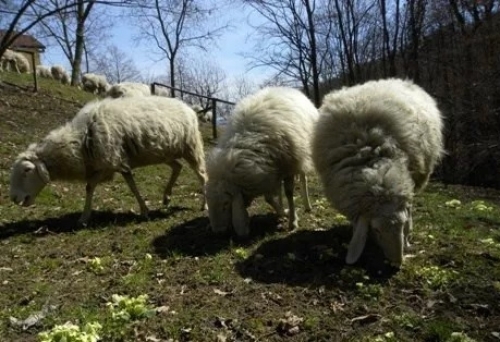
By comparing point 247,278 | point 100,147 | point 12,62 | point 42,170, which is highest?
point 12,62

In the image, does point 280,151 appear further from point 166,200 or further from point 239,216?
point 166,200

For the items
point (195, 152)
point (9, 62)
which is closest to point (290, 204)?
point (195, 152)

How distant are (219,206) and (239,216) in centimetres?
28

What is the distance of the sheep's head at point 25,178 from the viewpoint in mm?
8062

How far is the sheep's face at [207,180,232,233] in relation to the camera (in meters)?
6.96

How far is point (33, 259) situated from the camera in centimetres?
674

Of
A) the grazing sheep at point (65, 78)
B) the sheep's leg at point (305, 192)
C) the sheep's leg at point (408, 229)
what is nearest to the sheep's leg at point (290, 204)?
the sheep's leg at point (305, 192)

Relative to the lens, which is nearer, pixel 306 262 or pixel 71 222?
pixel 306 262

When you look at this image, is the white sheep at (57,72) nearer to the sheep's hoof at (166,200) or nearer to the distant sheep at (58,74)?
the distant sheep at (58,74)

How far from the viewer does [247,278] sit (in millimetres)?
5801

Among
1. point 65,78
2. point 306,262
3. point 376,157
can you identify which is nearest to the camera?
point 376,157

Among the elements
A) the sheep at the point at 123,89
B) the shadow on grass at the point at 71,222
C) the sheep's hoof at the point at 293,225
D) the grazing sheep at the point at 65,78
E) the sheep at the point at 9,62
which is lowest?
the sheep's hoof at the point at 293,225

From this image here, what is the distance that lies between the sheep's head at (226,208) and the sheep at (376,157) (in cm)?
111

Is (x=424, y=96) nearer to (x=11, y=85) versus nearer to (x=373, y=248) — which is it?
(x=373, y=248)
